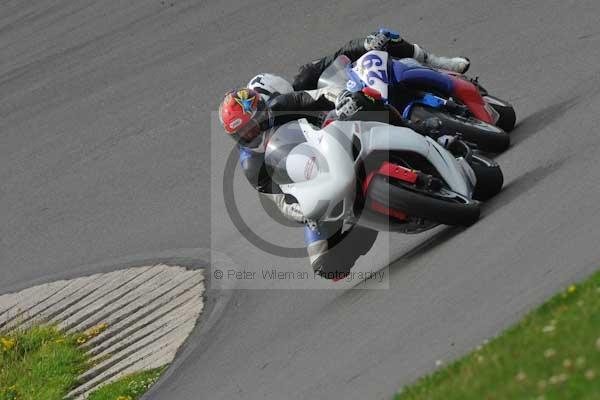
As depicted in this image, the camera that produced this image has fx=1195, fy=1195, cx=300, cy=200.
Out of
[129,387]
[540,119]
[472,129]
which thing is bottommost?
Answer: [129,387]

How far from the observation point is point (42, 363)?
10516 mm

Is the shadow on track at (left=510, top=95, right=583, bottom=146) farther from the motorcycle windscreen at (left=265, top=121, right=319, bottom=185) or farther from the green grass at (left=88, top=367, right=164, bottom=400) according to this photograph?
the green grass at (left=88, top=367, right=164, bottom=400)

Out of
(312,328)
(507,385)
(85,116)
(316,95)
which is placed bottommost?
(85,116)

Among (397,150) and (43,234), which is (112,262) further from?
(397,150)

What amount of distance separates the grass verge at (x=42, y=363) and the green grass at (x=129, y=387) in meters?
0.01

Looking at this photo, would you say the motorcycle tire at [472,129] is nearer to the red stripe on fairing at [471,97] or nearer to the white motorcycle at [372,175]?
the red stripe on fairing at [471,97]

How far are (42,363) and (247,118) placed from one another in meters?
3.12

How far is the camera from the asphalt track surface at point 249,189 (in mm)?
7508

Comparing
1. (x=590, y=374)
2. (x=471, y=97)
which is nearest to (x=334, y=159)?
(x=471, y=97)

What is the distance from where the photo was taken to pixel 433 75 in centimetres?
1019

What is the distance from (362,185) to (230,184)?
432 centimetres

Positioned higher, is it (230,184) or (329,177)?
(329,177)

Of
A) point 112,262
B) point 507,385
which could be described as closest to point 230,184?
point 112,262

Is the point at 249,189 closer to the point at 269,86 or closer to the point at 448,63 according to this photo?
the point at 269,86
